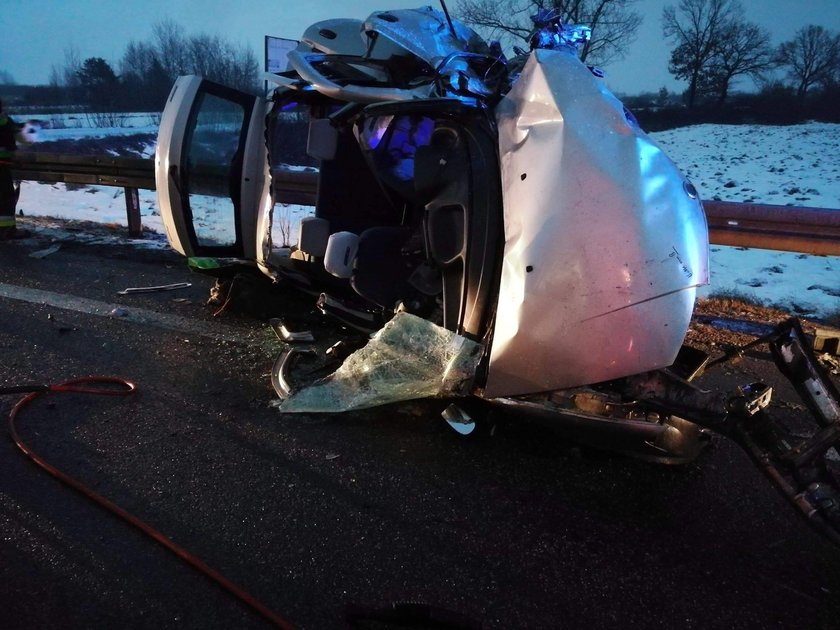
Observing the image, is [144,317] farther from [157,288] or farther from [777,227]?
[777,227]

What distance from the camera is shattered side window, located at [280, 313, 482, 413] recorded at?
102 inches

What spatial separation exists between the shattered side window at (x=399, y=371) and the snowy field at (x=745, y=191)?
3363 millimetres

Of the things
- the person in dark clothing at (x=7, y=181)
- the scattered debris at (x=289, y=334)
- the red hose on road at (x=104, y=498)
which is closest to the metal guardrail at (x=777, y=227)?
the scattered debris at (x=289, y=334)

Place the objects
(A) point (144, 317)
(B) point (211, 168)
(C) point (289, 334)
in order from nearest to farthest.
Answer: (C) point (289, 334), (A) point (144, 317), (B) point (211, 168)

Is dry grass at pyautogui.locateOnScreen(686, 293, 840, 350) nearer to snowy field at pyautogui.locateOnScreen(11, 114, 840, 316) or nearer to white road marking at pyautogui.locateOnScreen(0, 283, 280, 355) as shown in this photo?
snowy field at pyautogui.locateOnScreen(11, 114, 840, 316)

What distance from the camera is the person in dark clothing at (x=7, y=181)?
705 cm

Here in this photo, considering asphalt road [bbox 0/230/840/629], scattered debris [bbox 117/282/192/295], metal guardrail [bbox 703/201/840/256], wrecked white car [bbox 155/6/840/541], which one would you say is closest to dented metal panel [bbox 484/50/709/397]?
wrecked white car [bbox 155/6/840/541]

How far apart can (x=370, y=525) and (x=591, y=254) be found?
1.22m

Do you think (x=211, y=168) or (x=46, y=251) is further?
(x=46, y=251)

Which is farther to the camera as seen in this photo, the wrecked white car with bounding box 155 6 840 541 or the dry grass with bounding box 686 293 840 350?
the dry grass with bounding box 686 293 840 350

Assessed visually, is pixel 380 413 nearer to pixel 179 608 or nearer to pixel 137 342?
pixel 179 608

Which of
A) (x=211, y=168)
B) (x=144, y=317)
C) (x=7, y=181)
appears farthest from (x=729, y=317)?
(x=7, y=181)

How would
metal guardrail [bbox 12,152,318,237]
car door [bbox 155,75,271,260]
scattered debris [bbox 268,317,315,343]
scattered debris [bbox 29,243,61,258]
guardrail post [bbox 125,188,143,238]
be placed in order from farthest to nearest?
1. guardrail post [bbox 125,188,143,238]
2. metal guardrail [bbox 12,152,318,237]
3. scattered debris [bbox 29,243,61,258]
4. car door [bbox 155,75,271,260]
5. scattered debris [bbox 268,317,315,343]

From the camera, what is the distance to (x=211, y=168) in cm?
453
